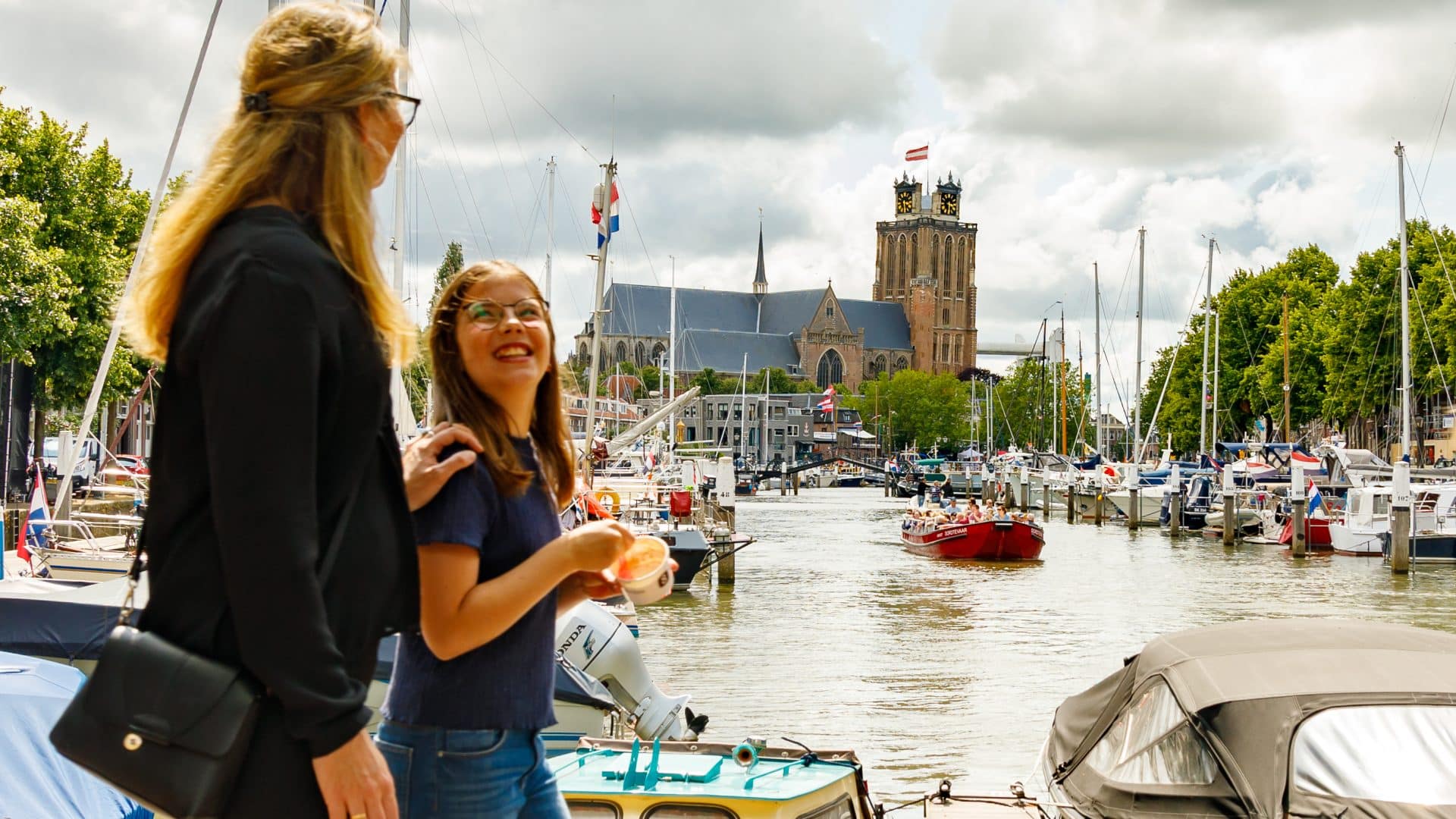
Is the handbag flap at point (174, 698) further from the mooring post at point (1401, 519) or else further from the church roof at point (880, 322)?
the church roof at point (880, 322)

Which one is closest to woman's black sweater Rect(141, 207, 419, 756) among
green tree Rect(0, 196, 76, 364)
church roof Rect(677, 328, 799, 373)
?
green tree Rect(0, 196, 76, 364)

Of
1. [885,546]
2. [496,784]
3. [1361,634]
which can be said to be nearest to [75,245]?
[885,546]

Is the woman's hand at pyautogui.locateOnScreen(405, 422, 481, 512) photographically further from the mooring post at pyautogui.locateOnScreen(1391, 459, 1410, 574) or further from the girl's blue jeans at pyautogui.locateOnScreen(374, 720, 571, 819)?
the mooring post at pyautogui.locateOnScreen(1391, 459, 1410, 574)

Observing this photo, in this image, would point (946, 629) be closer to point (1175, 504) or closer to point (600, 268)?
point (600, 268)

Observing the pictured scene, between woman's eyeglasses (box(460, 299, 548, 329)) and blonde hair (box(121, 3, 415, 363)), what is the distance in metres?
0.61

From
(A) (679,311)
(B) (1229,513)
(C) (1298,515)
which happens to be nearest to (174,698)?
(C) (1298,515)

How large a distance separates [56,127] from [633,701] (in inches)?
1256

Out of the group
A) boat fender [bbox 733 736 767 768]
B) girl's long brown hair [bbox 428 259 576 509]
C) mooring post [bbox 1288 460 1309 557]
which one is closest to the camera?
girl's long brown hair [bbox 428 259 576 509]

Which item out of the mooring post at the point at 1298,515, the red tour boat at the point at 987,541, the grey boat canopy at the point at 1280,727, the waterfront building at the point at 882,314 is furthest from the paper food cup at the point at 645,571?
the waterfront building at the point at 882,314

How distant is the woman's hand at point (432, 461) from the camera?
2496mm

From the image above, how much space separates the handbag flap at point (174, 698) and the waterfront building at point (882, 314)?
162 m

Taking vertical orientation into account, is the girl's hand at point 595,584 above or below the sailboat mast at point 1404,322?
below

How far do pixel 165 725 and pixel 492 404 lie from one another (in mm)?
1056

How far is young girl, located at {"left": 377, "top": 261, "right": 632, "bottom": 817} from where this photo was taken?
249 cm
